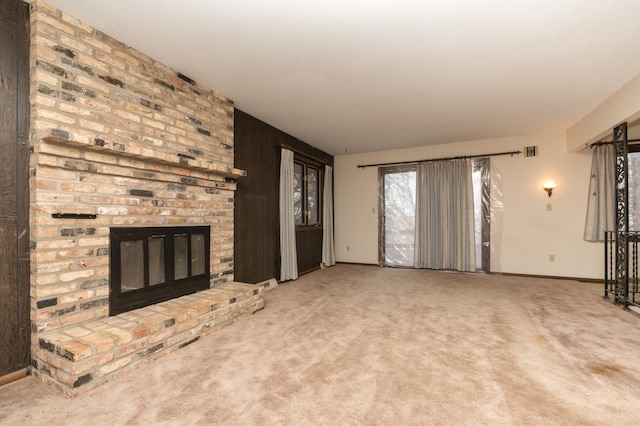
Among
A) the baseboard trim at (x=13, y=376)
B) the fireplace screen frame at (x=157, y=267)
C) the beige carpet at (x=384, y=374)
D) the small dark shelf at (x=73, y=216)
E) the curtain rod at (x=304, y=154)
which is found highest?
the curtain rod at (x=304, y=154)

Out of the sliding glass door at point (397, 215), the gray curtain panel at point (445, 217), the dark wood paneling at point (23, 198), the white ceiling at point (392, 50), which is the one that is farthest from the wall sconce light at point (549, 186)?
the dark wood paneling at point (23, 198)

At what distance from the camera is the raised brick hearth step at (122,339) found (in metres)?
1.73

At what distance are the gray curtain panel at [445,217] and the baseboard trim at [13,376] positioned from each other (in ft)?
17.9

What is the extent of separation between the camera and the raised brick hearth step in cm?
173

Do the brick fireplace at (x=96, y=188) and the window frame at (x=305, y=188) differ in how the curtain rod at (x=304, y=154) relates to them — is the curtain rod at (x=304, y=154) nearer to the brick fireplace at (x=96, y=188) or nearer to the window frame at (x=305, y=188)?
the window frame at (x=305, y=188)

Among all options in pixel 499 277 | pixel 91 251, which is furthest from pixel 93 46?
pixel 499 277

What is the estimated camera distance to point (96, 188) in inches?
87.7

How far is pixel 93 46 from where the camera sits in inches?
88.7

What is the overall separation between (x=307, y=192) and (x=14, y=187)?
4.16 metres

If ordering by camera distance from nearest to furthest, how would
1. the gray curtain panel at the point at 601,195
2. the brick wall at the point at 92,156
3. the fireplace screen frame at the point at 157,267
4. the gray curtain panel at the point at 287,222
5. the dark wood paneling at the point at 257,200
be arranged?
the brick wall at the point at 92,156
the fireplace screen frame at the point at 157,267
the dark wood paneling at the point at 257,200
the gray curtain panel at the point at 601,195
the gray curtain panel at the point at 287,222

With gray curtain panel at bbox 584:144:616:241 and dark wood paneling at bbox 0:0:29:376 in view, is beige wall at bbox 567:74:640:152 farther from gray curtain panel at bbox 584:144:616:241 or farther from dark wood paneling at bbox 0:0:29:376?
dark wood paneling at bbox 0:0:29:376

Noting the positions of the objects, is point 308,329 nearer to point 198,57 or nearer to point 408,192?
point 198,57

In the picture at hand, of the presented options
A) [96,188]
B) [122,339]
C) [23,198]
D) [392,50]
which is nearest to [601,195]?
[392,50]

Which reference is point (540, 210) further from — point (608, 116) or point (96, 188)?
point (96, 188)
